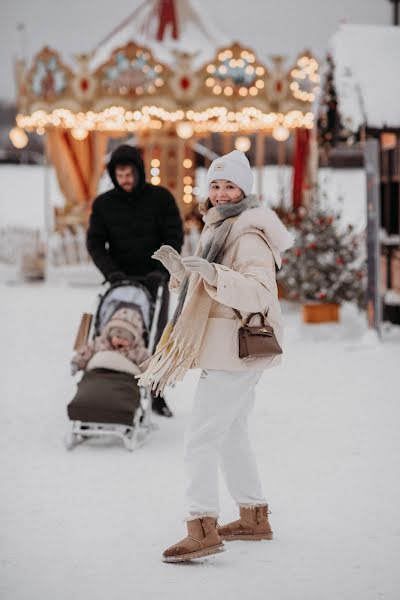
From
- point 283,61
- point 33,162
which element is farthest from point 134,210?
point 33,162

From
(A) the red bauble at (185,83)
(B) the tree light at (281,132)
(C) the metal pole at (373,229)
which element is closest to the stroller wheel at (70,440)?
(C) the metal pole at (373,229)

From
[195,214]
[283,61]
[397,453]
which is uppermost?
[283,61]

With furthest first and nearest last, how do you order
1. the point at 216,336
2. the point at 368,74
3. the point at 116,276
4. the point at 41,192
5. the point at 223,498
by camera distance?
the point at 41,192, the point at 368,74, the point at 116,276, the point at 223,498, the point at 216,336

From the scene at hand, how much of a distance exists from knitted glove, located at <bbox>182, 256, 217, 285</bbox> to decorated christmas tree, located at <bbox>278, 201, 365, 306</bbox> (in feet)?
25.7

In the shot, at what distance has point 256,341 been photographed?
163 inches

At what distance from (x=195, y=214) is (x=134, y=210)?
39.7ft

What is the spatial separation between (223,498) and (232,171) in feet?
6.18

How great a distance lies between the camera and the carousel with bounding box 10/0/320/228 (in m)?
16.7

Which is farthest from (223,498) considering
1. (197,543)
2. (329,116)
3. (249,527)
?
(329,116)

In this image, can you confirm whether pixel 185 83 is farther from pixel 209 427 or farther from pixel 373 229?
pixel 209 427

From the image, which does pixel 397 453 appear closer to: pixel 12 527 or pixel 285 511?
pixel 285 511

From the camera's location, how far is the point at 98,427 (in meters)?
6.52

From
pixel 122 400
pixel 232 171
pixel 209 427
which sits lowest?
pixel 122 400

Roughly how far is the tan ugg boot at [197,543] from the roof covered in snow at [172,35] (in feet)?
52.5
